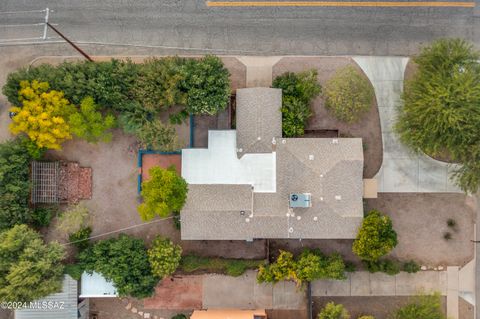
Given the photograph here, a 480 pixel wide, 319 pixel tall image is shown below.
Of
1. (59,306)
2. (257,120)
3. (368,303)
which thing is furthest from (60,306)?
(368,303)

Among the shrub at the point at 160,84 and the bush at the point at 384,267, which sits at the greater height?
the shrub at the point at 160,84

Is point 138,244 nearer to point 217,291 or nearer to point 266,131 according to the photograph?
point 217,291

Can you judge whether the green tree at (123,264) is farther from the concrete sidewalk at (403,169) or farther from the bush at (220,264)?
the concrete sidewalk at (403,169)

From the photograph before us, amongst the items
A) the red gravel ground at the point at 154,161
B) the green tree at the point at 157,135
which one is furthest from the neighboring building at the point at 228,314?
the green tree at the point at 157,135

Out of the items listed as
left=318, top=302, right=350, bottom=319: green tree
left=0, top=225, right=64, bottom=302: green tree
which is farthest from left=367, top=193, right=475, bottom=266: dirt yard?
left=0, top=225, right=64, bottom=302: green tree

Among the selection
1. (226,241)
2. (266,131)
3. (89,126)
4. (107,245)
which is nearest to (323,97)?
(266,131)

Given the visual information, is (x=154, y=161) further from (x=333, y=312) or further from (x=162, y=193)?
(x=333, y=312)

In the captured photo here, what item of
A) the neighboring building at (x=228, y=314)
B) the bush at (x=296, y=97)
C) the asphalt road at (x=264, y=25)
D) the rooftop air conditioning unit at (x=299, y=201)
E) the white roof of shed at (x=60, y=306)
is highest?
the asphalt road at (x=264, y=25)
